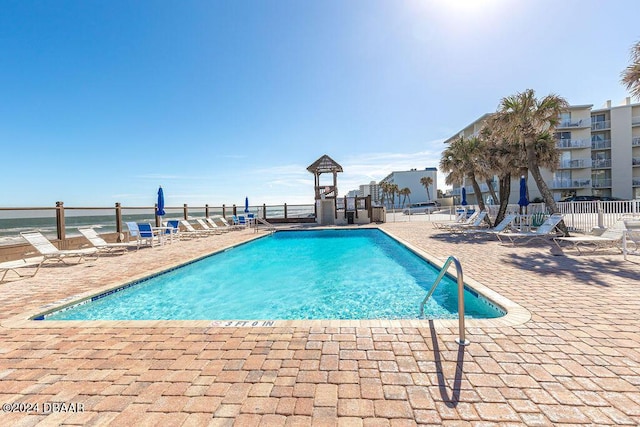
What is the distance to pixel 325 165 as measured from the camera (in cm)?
1842

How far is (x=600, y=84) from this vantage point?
40.0 ft

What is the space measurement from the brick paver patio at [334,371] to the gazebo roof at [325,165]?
608 inches

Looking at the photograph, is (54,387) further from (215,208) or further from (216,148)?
(216,148)

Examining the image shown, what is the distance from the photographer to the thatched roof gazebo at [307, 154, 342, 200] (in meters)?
18.3

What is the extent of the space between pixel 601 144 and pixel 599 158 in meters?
1.55

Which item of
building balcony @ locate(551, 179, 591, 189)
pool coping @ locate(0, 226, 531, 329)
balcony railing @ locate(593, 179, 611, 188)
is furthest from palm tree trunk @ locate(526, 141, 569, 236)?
balcony railing @ locate(593, 179, 611, 188)

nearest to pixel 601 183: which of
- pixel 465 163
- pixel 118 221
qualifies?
pixel 465 163

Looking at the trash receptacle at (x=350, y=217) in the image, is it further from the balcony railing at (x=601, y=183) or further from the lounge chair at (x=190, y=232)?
the balcony railing at (x=601, y=183)

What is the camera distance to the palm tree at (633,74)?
7.57m

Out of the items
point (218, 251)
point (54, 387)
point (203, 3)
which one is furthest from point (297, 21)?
point (54, 387)

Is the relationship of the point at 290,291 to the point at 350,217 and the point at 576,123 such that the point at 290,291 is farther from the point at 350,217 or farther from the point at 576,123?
the point at 576,123

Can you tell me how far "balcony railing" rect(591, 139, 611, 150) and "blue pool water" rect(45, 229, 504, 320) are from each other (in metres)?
36.2

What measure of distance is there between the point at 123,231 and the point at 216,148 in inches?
501

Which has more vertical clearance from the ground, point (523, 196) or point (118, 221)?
point (523, 196)
